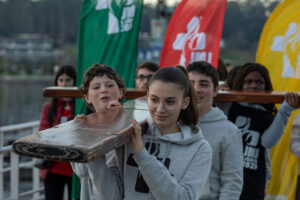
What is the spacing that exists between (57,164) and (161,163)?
Result: 7.27 feet

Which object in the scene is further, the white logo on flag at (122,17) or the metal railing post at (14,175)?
the white logo on flag at (122,17)

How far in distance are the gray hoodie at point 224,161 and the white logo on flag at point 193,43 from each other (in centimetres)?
142

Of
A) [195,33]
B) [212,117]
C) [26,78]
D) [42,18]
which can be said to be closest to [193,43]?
[195,33]

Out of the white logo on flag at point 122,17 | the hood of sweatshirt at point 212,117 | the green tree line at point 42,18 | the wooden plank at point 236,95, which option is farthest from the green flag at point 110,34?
the green tree line at point 42,18

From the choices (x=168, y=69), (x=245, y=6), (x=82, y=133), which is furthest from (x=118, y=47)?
(x=245, y=6)

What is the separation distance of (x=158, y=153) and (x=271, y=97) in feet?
4.15

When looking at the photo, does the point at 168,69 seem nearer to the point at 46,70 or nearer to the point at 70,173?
the point at 70,173

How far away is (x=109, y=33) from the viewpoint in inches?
167

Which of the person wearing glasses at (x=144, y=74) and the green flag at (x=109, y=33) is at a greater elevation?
the green flag at (x=109, y=33)

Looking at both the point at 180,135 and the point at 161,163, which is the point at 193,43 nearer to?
the point at 180,135

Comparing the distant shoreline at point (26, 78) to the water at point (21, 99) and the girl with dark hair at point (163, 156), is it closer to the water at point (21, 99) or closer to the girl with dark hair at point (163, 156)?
the water at point (21, 99)

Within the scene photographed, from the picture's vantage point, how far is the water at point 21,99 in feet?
142

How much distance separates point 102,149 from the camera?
1458mm

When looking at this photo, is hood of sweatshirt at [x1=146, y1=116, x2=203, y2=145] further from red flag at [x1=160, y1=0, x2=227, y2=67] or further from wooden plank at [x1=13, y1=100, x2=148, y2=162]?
red flag at [x1=160, y1=0, x2=227, y2=67]
